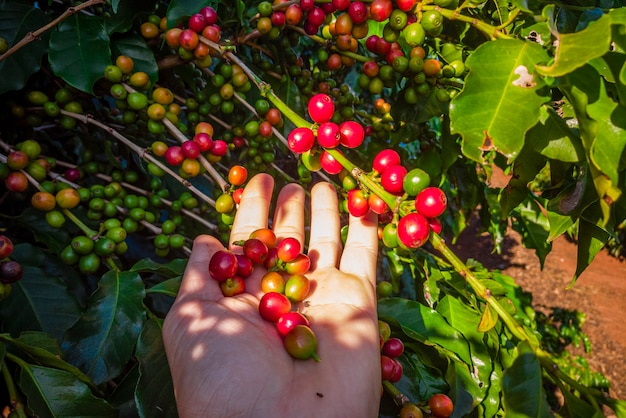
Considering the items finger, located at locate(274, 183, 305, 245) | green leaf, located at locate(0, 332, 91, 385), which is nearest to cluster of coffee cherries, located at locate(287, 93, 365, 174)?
finger, located at locate(274, 183, 305, 245)

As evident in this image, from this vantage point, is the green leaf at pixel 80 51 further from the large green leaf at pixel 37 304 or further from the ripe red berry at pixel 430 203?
the ripe red berry at pixel 430 203

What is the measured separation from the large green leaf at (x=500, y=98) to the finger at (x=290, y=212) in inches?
39.3

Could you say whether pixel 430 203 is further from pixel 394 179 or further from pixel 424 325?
pixel 424 325

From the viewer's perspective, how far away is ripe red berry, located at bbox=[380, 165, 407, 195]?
52.2 inches

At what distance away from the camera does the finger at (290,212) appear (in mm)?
1932

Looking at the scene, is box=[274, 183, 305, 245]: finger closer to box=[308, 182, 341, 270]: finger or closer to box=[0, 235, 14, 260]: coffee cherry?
box=[308, 182, 341, 270]: finger

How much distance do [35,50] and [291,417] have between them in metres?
1.67

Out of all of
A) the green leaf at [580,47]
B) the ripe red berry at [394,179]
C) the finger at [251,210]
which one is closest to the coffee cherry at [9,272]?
the finger at [251,210]

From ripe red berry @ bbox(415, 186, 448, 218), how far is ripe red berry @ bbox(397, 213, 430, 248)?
0.02 metres

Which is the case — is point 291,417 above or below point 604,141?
below

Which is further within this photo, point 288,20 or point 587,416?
point 288,20

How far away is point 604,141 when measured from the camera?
2.93 ft

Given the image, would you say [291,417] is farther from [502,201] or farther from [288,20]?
[288,20]

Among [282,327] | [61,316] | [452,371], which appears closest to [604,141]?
[452,371]
